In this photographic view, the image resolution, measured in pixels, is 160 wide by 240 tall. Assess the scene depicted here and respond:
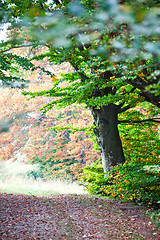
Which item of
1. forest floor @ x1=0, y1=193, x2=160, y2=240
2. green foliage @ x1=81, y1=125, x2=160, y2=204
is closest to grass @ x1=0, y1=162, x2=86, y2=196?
forest floor @ x1=0, y1=193, x2=160, y2=240

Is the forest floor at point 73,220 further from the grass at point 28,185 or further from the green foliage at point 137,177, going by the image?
the grass at point 28,185

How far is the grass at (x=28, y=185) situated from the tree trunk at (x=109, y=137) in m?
3.01

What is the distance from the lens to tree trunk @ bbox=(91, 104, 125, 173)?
6594 millimetres

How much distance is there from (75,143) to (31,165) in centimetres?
378

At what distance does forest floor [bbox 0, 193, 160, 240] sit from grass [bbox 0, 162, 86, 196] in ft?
7.25

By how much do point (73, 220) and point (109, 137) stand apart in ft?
8.52

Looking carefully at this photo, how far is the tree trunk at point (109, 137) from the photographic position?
6.59 meters

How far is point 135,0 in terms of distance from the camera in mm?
2078

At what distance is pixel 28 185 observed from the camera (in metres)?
10.8

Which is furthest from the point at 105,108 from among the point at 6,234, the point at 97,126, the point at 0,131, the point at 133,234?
the point at 0,131

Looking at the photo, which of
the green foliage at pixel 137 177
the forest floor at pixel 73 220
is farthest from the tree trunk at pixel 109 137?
the forest floor at pixel 73 220

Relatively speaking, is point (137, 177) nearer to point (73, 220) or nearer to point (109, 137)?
point (73, 220)

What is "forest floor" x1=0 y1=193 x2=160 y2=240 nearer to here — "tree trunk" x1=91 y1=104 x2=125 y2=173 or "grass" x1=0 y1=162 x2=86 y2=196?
"tree trunk" x1=91 y1=104 x2=125 y2=173

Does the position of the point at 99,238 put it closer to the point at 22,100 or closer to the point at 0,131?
the point at 0,131
